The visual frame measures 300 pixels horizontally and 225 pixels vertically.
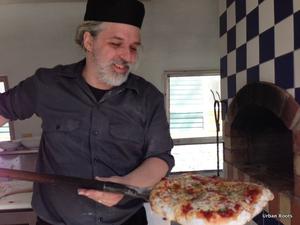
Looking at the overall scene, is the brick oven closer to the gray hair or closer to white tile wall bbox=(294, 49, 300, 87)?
white tile wall bbox=(294, 49, 300, 87)

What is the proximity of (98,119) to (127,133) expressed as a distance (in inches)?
4.7

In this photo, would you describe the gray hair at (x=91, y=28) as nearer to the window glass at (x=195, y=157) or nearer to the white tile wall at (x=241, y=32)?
the white tile wall at (x=241, y=32)

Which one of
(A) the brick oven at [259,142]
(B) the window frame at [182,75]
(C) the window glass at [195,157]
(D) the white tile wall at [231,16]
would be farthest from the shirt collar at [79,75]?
(C) the window glass at [195,157]

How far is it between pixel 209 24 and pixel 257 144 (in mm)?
2276

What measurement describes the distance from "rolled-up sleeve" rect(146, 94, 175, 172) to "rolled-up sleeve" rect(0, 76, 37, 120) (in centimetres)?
46

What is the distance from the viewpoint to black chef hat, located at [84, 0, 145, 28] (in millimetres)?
1238

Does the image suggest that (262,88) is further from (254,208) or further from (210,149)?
(210,149)

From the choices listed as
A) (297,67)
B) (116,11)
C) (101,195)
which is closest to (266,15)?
(297,67)

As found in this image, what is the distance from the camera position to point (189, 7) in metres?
3.80

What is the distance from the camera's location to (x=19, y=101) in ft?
4.19

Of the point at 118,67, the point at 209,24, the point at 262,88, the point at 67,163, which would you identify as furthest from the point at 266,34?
the point at 209,24

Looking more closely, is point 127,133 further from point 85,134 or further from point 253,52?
point 253,52

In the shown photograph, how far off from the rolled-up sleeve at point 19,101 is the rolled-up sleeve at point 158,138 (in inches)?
18.3

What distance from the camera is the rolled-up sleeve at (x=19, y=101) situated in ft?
4.16
